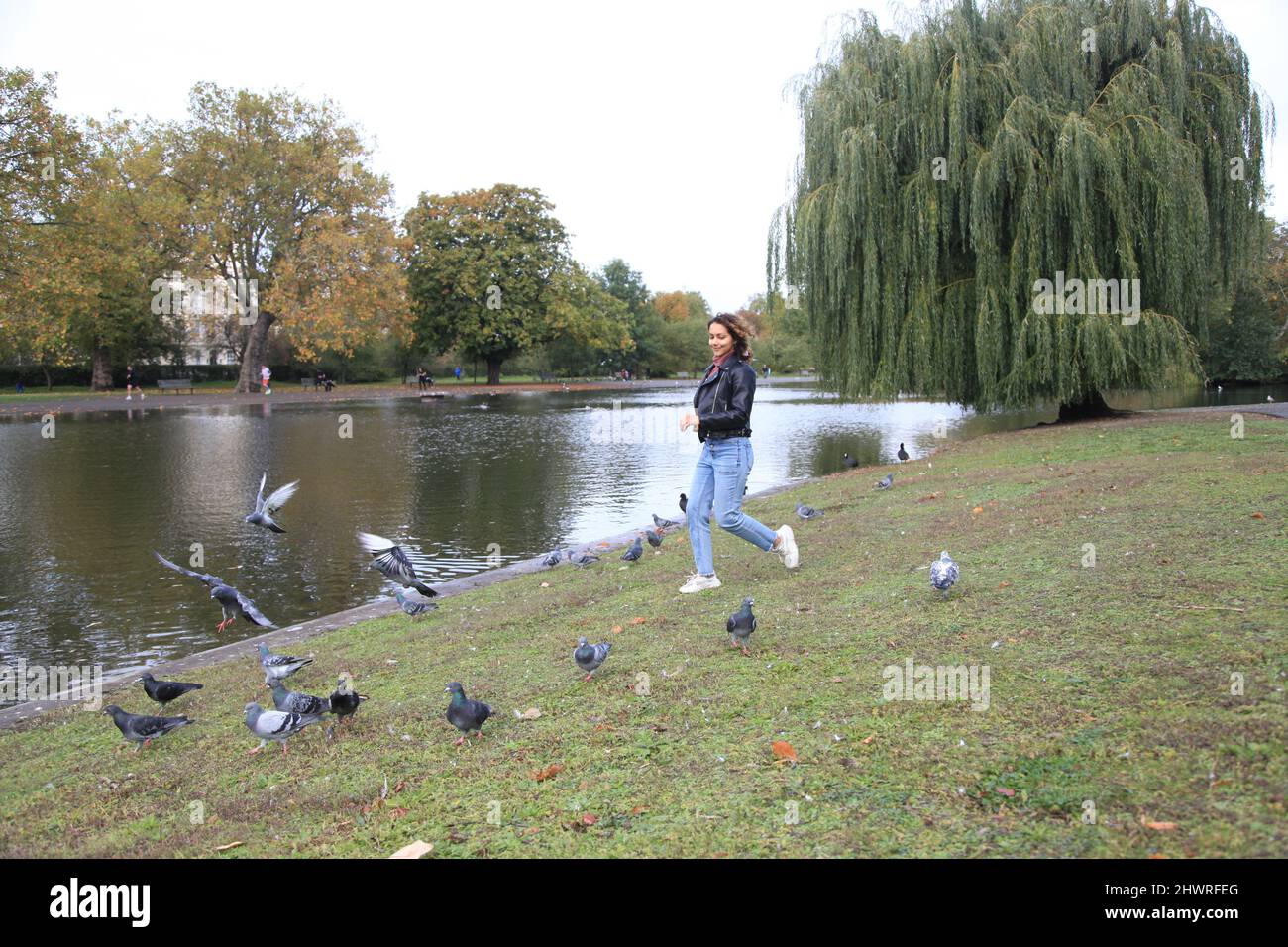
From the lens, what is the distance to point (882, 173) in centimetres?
1970

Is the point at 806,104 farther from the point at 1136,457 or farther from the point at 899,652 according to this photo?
the point at 899,652

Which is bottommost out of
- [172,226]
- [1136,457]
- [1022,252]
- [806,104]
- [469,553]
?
[469,553]

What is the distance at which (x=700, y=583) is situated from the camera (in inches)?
339

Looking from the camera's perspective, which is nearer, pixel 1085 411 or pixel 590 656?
pixel 590 656

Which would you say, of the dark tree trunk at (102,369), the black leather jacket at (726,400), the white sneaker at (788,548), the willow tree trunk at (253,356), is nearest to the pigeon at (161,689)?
the black leather jacket at (726,400)

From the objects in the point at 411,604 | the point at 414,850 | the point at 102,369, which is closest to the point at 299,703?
the point at 414,850

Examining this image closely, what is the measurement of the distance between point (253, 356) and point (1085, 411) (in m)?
50.8

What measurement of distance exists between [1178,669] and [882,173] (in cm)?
1679

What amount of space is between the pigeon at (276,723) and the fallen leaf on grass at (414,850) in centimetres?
176

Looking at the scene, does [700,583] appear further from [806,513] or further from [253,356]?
[253,356]

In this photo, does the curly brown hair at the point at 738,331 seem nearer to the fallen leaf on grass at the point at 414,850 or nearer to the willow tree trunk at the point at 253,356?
the fallen leaf on grass at the point at 414,850

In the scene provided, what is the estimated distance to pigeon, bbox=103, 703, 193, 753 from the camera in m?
5.77
